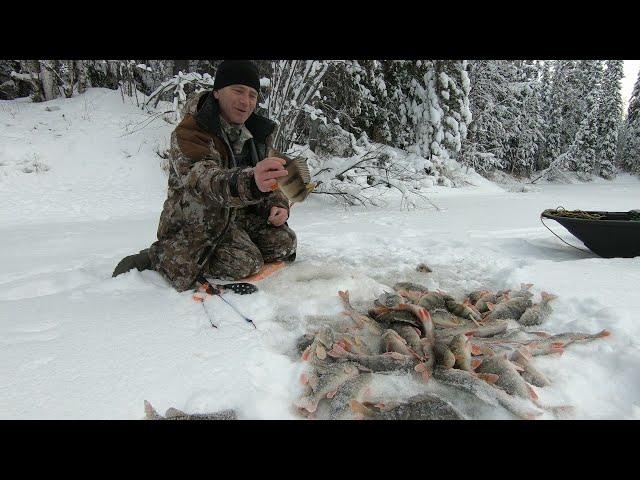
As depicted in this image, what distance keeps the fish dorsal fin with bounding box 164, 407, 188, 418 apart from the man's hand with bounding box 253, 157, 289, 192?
134 centimetres

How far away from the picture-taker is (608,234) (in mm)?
3898

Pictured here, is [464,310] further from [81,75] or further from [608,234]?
[81,75]

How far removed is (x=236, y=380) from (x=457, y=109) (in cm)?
1602

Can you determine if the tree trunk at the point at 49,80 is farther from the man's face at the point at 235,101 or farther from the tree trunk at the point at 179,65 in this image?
the man's face at the point at 235,101

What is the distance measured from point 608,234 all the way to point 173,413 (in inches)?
169

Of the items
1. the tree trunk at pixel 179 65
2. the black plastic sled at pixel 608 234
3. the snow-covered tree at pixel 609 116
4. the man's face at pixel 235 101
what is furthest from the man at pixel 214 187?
the snow-covered tree at pixel 609 116

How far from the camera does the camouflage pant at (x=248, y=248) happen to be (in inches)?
126

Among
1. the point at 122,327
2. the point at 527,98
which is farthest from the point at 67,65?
the point at 527,98

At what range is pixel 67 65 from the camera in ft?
42.8

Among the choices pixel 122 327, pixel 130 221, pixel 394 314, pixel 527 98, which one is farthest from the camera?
pixel 527 98

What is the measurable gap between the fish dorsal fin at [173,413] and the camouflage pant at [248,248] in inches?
66.0

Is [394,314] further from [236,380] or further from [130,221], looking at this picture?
[130,221]

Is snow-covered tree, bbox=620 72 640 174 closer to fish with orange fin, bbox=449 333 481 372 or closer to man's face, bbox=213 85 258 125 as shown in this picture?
man's face, bbox=213 85 258 125

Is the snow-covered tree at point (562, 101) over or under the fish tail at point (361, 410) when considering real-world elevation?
over
